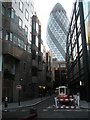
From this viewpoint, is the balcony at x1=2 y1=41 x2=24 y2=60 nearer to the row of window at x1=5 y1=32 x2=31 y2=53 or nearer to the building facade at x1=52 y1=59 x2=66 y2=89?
the row of window at x1=5 y1=32 x2=31 y2=53

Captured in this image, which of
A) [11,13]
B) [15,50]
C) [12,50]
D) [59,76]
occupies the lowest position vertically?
[59,76]

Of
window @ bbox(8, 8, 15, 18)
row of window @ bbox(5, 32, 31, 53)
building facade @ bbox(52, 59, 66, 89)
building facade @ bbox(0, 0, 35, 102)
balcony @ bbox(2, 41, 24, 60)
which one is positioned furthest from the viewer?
building facade @ bbox(52, 59, 66, 89)

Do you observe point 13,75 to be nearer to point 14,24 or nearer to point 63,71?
point 14,24

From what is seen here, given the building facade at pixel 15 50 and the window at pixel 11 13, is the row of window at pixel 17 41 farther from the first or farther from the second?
the window at pixel 11 13

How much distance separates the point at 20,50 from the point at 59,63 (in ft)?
421

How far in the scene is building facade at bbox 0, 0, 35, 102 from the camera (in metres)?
31.7

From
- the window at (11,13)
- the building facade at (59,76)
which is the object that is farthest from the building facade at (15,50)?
the building facade at (59,76)

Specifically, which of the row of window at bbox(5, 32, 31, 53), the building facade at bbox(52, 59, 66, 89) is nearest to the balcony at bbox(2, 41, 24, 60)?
the row of window at bbox(5, 32, 31, 53)

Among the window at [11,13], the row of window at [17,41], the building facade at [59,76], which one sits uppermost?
the window at [11,13]

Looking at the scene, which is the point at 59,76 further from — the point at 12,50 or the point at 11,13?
the point at 12,50

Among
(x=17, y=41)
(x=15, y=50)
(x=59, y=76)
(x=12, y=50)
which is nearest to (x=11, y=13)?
(x=17, y=41)

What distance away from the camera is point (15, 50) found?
3400 cm

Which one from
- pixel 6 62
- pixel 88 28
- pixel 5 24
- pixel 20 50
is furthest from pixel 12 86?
pixel 88 28

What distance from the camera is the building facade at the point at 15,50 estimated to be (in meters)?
31.7
